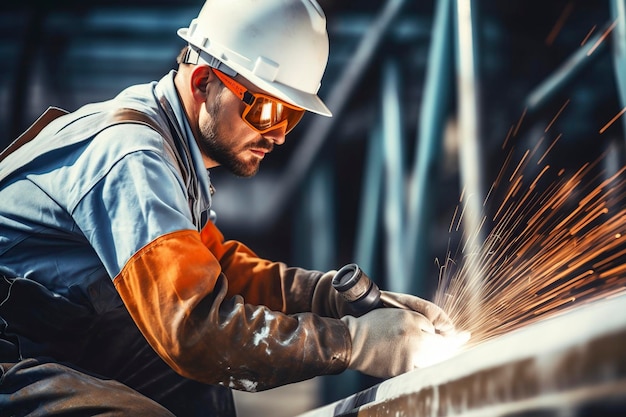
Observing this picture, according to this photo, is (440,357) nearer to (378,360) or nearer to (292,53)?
(378,360)

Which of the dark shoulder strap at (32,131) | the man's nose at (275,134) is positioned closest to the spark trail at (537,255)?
the man's nose at (275,134)

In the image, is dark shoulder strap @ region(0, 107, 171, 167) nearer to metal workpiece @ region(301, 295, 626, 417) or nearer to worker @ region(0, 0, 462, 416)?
worker @ region(0, 0, 462, 416)

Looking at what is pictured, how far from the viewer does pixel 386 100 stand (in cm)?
452

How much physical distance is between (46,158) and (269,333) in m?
0.76

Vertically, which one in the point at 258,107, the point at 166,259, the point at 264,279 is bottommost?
the point at 264,279

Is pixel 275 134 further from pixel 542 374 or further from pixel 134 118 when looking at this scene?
pixel 542 374

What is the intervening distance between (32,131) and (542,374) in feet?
5.75

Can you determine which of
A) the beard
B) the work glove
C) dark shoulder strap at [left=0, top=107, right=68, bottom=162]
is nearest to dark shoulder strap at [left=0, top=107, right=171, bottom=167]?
dark shoulder strap at [left=0, top=107, right=68, bottom=162]

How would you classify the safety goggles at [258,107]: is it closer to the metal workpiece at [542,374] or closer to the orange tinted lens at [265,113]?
the orange tinted lens at [265,113]

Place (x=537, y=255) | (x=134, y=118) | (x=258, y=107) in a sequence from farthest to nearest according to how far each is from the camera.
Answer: (x=537, y=255) < (x=258, y=107) < (x=134, y=118)

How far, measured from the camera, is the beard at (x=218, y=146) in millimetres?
2348

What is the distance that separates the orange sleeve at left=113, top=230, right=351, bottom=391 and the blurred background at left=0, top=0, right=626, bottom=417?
4.87 ft

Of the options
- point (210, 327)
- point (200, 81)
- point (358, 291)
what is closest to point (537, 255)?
point (358, 291)

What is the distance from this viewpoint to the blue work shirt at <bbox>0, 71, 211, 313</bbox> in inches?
72.6
